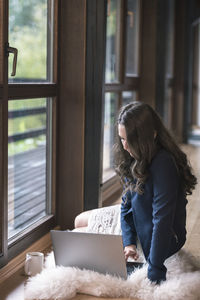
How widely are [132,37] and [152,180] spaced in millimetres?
3013

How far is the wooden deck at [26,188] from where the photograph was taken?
9.88 ft

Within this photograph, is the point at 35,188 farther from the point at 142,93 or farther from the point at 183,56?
the point at 183,56

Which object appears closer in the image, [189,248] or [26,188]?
[189,248]

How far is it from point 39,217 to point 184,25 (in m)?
4.56

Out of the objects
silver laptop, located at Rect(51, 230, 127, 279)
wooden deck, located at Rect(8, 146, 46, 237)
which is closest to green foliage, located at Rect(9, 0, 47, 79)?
wooden deck, located at Rect(8, 146, 46, 237)

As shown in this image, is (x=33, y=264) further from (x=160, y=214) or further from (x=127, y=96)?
(x=127, y=96)

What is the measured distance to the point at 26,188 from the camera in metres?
3.31

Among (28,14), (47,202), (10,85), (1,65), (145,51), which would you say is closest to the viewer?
(1,65)

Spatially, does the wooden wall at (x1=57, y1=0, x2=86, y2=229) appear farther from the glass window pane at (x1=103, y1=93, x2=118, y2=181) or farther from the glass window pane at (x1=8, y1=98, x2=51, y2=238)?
the glass window pane at (x1=103, y1=93, x2=118, y2=181)

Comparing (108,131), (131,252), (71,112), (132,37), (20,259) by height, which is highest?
(132,37)

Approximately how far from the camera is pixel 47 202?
10.4 feet

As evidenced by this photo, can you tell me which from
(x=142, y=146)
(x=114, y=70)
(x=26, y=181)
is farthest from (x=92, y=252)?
(x=114, y=70)

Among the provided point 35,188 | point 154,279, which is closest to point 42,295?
point 154,279

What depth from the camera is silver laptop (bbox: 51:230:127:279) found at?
6.99 ft
